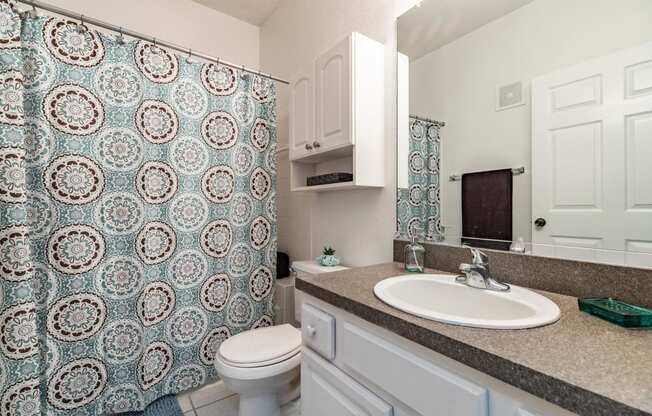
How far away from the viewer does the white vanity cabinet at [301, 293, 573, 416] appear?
1.70 ft

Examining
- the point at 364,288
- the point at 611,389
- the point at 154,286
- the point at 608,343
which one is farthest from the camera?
the point at 154,286

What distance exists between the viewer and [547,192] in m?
0.91

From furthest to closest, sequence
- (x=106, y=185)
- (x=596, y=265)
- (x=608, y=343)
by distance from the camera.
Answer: (x=106, y=185), (x=596, y=265), (x=608, y=343)

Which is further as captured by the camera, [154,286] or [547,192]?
[154,286]

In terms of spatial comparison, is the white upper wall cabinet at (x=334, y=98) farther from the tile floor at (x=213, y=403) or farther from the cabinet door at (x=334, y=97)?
the tile floor at (x=213, y=403)

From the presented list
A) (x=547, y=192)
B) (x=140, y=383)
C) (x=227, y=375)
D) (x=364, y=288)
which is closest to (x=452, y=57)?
(x=547, y=192)

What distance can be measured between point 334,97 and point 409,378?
1.20 metres

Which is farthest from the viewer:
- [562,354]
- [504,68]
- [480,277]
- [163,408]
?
[163,408]

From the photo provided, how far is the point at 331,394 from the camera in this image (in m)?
0.84

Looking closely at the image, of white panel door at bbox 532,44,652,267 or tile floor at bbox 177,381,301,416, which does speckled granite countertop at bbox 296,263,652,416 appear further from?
tile floor at bbox 177,381,301,416

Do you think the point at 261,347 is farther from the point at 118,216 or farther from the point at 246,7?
the point at 246,7

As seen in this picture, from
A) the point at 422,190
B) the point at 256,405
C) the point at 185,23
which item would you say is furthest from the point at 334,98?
the point at 185,23

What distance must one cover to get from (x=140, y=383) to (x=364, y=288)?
1.33m

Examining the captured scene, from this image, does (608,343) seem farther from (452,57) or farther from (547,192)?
(452,57)
